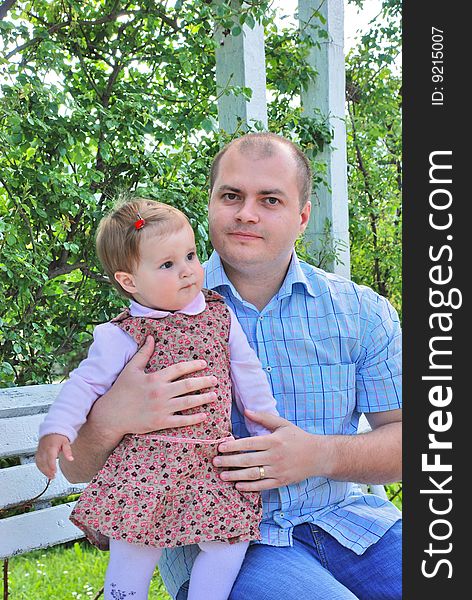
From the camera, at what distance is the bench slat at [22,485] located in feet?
6.40

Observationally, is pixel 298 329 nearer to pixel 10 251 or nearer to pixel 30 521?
pixel 30 521

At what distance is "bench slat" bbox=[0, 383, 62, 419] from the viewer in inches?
80.7

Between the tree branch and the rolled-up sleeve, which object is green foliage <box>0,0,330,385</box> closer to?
the tree branch

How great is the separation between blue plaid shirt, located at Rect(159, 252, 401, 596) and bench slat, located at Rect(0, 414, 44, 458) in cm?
42

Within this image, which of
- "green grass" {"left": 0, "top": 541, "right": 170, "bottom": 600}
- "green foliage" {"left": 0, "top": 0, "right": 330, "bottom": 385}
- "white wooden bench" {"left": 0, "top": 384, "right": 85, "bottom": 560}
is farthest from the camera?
"green grass" {"left": 0, "top": 541, "right": 170, "bottom": 600}

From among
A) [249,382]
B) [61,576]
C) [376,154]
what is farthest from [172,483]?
[376,154]

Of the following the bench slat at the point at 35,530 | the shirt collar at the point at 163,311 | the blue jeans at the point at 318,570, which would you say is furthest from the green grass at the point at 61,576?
the shirt collar at the point at 163,311

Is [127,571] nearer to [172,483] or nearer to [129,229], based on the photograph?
[172,483]

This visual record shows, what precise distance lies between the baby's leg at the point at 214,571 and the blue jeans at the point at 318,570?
0.15 feet

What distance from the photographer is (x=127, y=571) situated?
1.66 m

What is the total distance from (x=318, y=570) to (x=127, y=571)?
38 cm

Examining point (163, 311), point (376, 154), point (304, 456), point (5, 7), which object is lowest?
point (304, 456)

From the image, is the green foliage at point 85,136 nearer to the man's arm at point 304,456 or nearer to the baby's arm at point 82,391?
the baby's arm at point 82,391

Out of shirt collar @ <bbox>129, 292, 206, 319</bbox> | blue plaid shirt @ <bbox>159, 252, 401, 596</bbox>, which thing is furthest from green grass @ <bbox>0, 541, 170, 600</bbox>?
shirt collar @ <bbox>129, 292, 206, 319</bbox>
